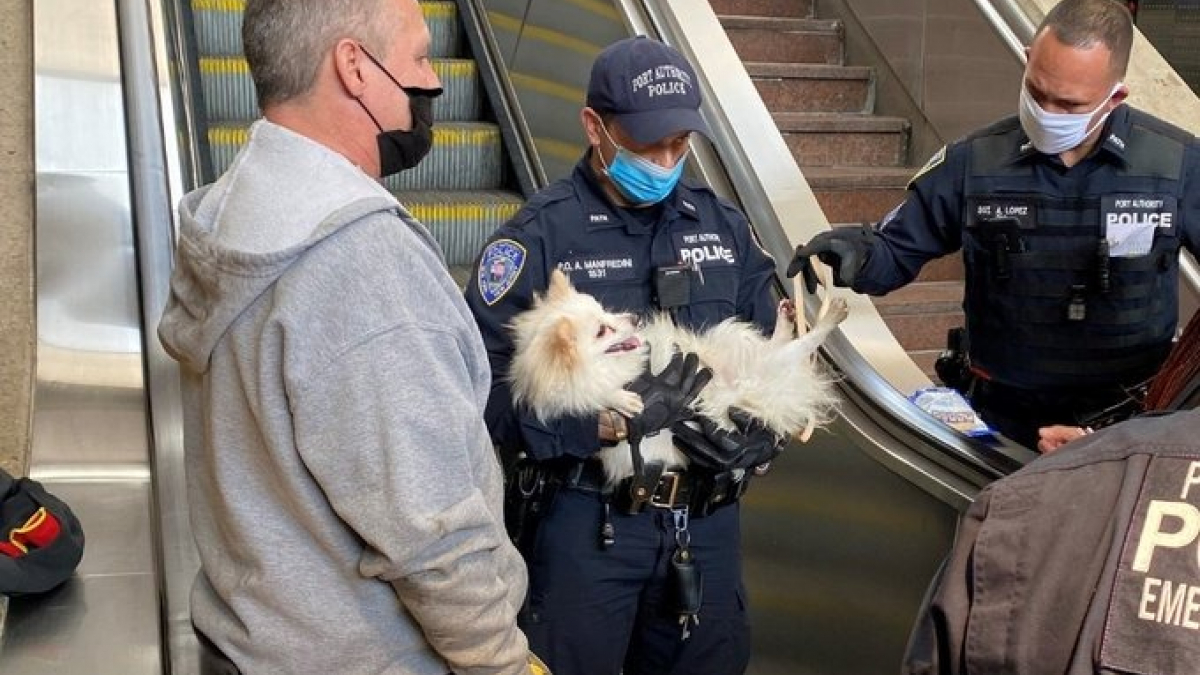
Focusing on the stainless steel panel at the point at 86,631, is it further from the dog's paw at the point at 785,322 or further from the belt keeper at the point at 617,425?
the dog's paw at the point at 785,322

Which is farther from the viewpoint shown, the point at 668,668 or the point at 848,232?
the point at 848,232

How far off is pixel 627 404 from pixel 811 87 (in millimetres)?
4073

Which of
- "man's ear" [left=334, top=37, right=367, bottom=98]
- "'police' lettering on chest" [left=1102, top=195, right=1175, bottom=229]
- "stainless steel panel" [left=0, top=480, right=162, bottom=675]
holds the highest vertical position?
"man's ear" [left=334, top=37, right=367, bottom=98]

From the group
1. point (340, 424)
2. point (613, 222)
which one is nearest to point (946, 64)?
point (613, 222)

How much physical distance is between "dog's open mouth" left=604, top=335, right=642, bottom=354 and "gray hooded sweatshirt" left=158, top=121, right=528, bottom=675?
0.69 meters

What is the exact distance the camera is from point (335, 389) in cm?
150

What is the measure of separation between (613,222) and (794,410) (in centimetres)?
53

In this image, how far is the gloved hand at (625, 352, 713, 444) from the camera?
2375mm

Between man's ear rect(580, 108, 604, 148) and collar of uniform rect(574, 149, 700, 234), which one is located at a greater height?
man's ear rect(580, 108, 604, 148)

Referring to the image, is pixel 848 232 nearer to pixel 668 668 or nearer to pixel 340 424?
pixel 668 668

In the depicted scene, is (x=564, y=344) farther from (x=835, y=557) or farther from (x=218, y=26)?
(x=218, y=26)

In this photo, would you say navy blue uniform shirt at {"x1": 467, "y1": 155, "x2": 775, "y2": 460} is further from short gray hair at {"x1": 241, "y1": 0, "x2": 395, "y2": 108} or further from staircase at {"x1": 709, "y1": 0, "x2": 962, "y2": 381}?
staircase at {"x1": 709, "y1": 0, "x2": 962, "y2": 381}

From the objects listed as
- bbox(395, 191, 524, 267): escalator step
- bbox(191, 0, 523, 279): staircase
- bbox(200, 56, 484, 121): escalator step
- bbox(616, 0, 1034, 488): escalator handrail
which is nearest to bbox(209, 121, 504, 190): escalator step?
bbox(191, 0, 523, 279): staircase

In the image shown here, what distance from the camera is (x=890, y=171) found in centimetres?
566
